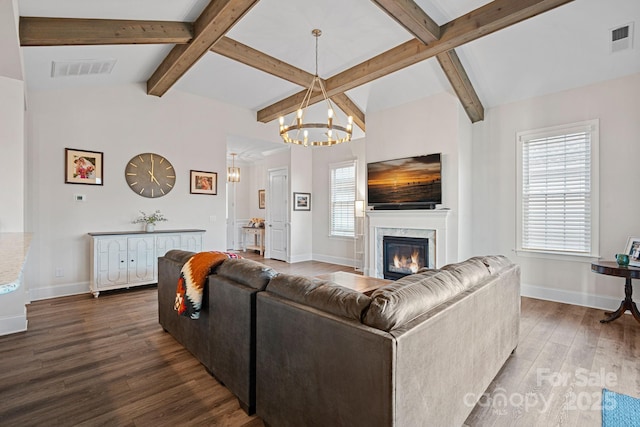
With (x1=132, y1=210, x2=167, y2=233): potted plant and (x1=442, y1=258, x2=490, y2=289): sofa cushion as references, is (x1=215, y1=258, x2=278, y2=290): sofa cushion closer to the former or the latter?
(x1=442, y1=258, x2=490, y2=289): sofa cushion

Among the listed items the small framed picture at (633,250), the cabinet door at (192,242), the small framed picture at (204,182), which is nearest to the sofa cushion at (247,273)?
the cabinet door at (192,242)

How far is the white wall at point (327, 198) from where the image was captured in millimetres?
6943

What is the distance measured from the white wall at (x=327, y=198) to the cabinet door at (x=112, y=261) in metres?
4.28

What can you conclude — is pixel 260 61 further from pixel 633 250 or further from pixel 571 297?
pixel 571 297

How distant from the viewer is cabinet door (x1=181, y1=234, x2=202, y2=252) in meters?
5.08

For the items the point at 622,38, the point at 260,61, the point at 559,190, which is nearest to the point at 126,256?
the point at 260,61

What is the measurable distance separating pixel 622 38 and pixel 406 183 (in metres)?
2.98

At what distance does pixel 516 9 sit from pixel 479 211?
2973 millimetres

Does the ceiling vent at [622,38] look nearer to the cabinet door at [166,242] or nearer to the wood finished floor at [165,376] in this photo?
the wood finished floor at [165,376]

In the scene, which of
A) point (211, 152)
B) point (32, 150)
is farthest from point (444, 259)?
point (32, 150)

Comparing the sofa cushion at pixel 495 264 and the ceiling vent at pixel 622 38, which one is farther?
the ceiling vent at pixel 622 38

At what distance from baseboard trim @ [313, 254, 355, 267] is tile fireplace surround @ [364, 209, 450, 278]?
1119mm

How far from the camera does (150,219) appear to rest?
500 centimetres

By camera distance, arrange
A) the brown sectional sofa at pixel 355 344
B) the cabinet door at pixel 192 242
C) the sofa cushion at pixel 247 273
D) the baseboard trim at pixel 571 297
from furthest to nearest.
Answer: the cabinet door at pixel 192 242 → the baseboard trim at pixel 571 297 → the sofa cushion at pixel 247 273 → the brown sectional sofa at pixel 355 344
